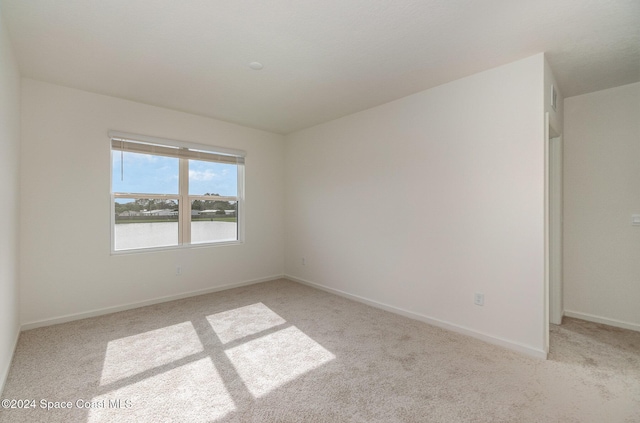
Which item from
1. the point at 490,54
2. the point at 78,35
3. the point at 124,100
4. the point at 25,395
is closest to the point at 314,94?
the point at 490,54

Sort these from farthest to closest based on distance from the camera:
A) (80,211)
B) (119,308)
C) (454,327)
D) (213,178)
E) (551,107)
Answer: (213,178)
(119,308)
(80,211)
(454,327)
(551,107)

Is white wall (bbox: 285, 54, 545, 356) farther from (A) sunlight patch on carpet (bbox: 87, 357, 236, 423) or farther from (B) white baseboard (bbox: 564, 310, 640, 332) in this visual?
(A) sunlight patch on carpet (bbox: 87, 357, 236, 423)

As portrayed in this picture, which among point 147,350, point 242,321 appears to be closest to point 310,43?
Answer: point 242,321

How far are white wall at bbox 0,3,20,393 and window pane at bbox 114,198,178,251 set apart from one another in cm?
95

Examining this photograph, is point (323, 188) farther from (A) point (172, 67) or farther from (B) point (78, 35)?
(B) point (78, 35)

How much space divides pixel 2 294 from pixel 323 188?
343 centimetres

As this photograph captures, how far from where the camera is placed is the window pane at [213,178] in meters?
4.13

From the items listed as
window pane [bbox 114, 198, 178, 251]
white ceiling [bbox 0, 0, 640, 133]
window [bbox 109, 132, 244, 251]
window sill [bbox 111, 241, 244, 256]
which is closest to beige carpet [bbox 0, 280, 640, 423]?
window sill [bbox 111, 241, 244, 256]

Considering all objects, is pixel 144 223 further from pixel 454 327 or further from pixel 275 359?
pixel 454 327

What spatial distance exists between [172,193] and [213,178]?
634 mm

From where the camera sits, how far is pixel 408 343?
104 inches

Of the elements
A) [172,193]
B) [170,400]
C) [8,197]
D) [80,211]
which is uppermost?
[172,193]

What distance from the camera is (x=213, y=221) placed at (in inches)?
172

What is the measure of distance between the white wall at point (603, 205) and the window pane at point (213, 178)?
4378 millimetres
